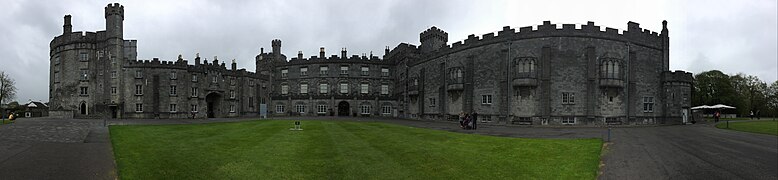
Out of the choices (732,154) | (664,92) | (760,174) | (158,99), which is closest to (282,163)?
(760,174)

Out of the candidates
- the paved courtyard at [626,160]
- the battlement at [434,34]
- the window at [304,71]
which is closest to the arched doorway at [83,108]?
the window at [304,71]

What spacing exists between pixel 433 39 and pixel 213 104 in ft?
114

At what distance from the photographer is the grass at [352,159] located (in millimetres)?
10523

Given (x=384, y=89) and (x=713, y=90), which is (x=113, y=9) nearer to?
(x=384, y=89)

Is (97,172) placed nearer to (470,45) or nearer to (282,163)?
(282,163)

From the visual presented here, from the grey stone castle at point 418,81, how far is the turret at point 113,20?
13 cm

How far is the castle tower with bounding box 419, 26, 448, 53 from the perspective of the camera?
58.5 metres

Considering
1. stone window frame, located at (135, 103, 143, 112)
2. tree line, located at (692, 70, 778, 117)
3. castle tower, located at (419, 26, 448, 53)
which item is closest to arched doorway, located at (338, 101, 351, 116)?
castle tower, located at (419, 26, 448, 53)

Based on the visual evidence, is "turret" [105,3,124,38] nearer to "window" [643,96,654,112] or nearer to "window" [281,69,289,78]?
"window" [281,69,289,78]

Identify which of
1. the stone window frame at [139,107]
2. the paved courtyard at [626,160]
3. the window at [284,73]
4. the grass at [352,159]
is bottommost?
the paved courtyard at [626,160]

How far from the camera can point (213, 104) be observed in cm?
5684

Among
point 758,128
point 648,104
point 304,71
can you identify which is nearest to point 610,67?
point 648,104

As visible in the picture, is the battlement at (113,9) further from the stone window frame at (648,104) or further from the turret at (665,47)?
the turret at (665,47)

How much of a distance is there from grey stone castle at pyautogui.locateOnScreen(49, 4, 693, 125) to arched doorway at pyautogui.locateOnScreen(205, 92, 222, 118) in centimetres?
20
